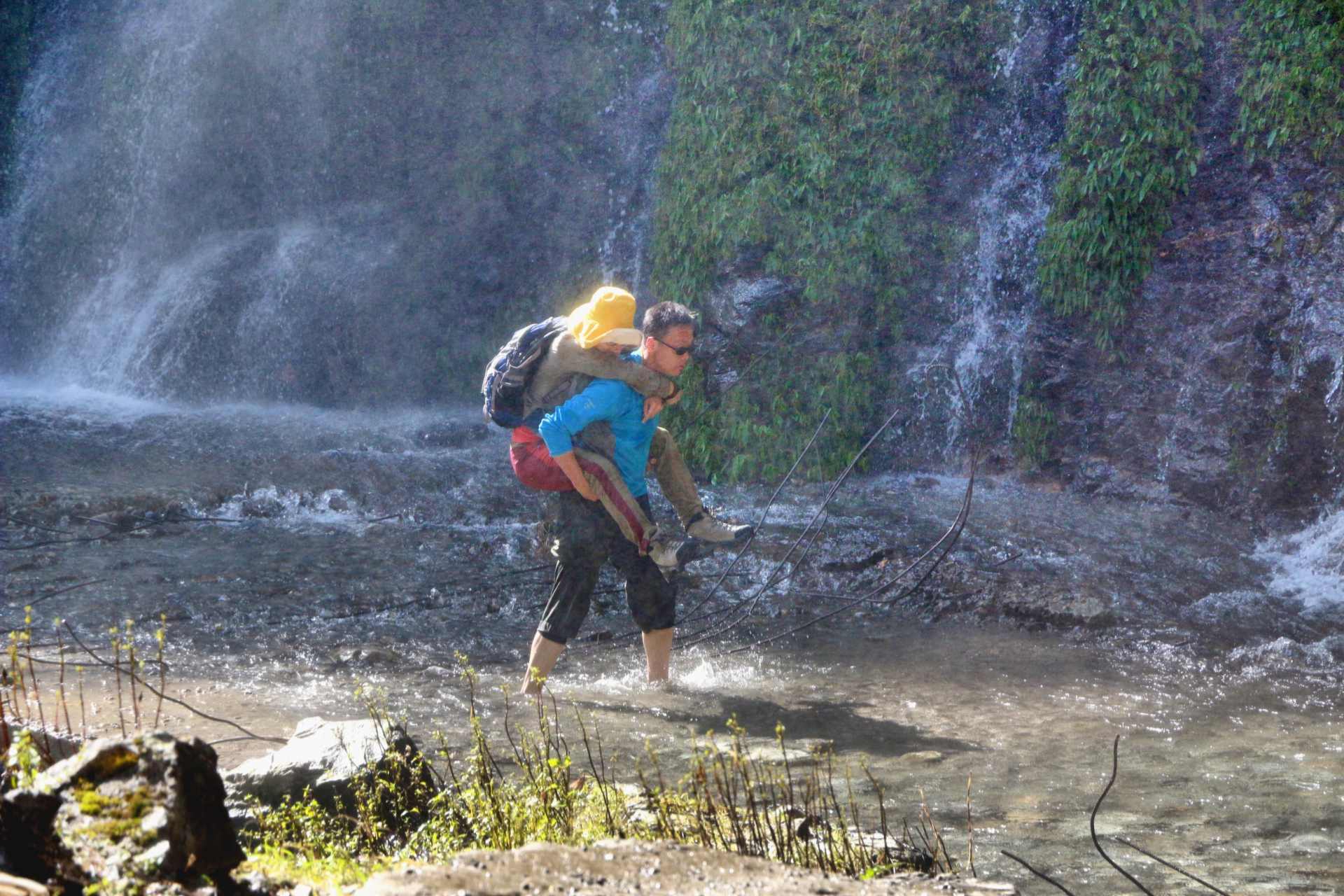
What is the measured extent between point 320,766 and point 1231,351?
8771 millimetres

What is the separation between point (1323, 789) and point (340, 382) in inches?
481

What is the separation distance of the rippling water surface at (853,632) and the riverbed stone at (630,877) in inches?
33.6

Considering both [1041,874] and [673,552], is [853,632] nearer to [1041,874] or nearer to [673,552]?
[673,552]

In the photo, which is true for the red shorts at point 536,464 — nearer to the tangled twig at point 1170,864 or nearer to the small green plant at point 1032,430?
the tangled twig at point 1170,864

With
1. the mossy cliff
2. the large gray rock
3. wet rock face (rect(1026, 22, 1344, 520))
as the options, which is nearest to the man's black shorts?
the large gray rock

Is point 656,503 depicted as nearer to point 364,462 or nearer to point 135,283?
point 364,462

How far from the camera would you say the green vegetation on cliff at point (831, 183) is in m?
10.3

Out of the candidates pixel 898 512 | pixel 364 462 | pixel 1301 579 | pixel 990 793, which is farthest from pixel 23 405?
pixel 1301 579

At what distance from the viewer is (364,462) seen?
10156 millimetres

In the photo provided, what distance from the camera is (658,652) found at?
5.02m

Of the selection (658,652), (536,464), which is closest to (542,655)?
(658,652)

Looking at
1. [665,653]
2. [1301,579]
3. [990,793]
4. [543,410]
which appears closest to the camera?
[990,793]

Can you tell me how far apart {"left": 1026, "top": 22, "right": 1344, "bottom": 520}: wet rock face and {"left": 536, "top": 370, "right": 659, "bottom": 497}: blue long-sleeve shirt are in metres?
6.70

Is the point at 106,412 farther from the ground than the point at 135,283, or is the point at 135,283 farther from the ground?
the point at 135,283
